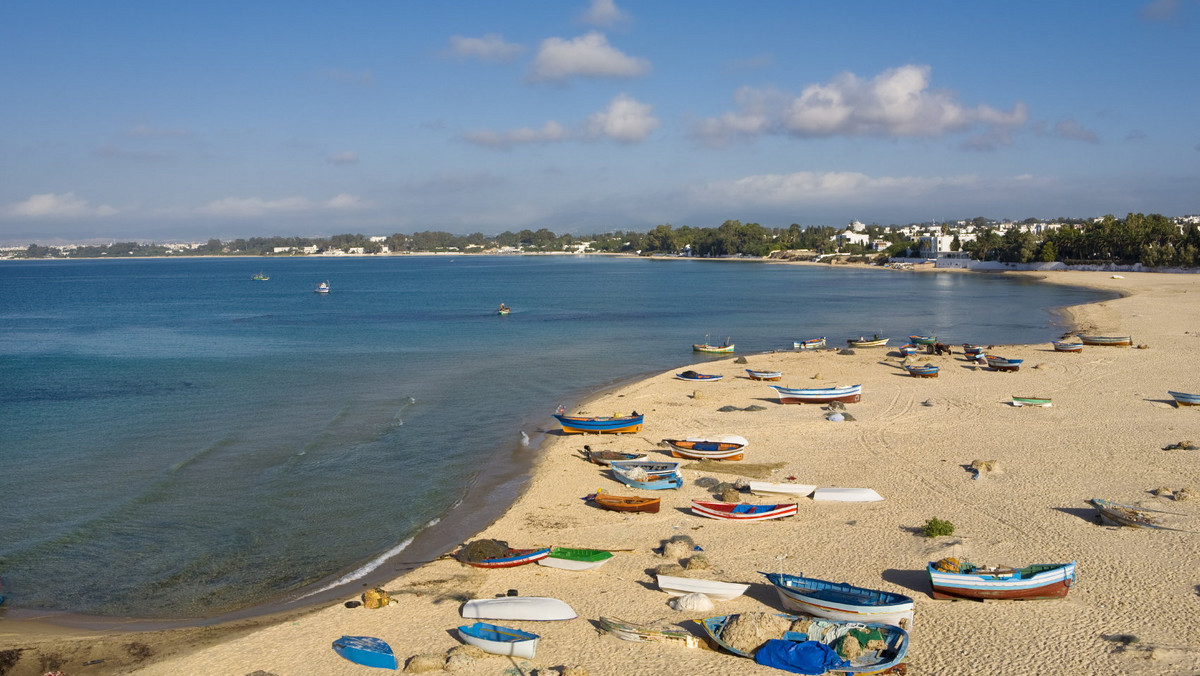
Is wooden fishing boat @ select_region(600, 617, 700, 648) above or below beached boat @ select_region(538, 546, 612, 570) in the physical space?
below

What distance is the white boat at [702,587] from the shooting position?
55.9 feet

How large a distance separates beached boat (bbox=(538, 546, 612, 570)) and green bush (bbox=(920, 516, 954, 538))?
8.09 metres

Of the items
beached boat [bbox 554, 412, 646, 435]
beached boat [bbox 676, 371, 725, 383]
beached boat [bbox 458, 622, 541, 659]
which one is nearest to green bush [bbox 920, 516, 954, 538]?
beached boat [bbox 458, 622, 541, 659]

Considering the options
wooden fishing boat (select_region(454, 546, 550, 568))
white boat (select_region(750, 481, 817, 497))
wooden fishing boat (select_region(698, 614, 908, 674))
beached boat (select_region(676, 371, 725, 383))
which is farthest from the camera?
beached boat (select_region(676, 371, 725, 383))

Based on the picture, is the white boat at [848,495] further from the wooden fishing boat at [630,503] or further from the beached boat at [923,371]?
the beached boat at [923,371]

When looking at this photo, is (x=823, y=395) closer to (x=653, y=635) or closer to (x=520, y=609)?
(x=653, y=635)

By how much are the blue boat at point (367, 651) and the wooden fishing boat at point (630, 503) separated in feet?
28.8

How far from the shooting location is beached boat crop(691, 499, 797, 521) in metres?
21.6

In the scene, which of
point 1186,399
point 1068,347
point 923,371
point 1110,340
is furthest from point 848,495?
point 1110,340

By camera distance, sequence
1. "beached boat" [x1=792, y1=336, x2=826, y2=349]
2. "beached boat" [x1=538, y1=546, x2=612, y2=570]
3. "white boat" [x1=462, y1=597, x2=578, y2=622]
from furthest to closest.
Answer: "beached boat" [x1=792, y1=336, x2=826, y2=349], "beached boat" [x1=538, y1=546, x2=612, y2=570], "white boat" [x1=462, y1=597, x2=578, y2=622]

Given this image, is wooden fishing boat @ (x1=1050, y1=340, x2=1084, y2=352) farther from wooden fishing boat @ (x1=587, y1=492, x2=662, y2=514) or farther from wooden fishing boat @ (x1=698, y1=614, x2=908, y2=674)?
wooden fishing boat @ (x1=698, y1=614, x2=908, y2=674)

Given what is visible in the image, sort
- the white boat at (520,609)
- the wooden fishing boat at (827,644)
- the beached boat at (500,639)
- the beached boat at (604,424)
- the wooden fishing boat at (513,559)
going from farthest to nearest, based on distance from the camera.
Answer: the beached boat at (604,424)
the wooden fishing boat at (513,559)
the white boat at (520,609)
the beached boat at (500,639)
the wooden fishing boat at (827,644)

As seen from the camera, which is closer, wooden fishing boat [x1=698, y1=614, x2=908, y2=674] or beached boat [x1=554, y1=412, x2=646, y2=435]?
wooden fishing boat [x1=698, y1=614, x2=908, y2=674]

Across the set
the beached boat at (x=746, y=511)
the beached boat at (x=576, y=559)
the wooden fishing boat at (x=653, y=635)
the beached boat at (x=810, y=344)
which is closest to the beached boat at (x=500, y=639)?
the wooden fishing boat at (x=653, y=635)
